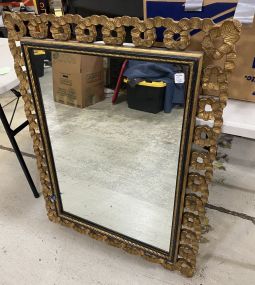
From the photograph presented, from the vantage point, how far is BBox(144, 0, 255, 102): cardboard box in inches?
28.8

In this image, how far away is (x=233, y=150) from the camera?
181 cm

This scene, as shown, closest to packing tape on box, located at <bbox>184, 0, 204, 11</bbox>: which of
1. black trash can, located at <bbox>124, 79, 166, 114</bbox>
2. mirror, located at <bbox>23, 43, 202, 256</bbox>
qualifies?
mirror, located at <bbox>23, 43, 202, 256</bbox>

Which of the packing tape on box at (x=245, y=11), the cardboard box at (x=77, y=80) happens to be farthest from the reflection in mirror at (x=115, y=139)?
the packing tape on box at (x=245, y=11)

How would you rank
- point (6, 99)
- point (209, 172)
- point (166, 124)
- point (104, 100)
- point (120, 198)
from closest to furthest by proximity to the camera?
point (209, 172) → point (166, 124) → point (104, 100) → point (120, 198) → point (6, 99)

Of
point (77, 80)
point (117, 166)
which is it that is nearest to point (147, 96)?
point (77, 80)

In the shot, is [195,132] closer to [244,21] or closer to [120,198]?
[244,21]

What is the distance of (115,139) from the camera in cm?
138

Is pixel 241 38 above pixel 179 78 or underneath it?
above

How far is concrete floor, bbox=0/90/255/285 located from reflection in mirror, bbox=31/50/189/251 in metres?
0.12

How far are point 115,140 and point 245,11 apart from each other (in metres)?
0.83

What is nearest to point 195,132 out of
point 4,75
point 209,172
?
point 209,172

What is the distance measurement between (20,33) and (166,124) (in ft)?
1.89

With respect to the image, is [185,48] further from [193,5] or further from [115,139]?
[115,139]

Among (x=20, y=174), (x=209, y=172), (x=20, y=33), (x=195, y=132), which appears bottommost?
(x=20, y=174)
